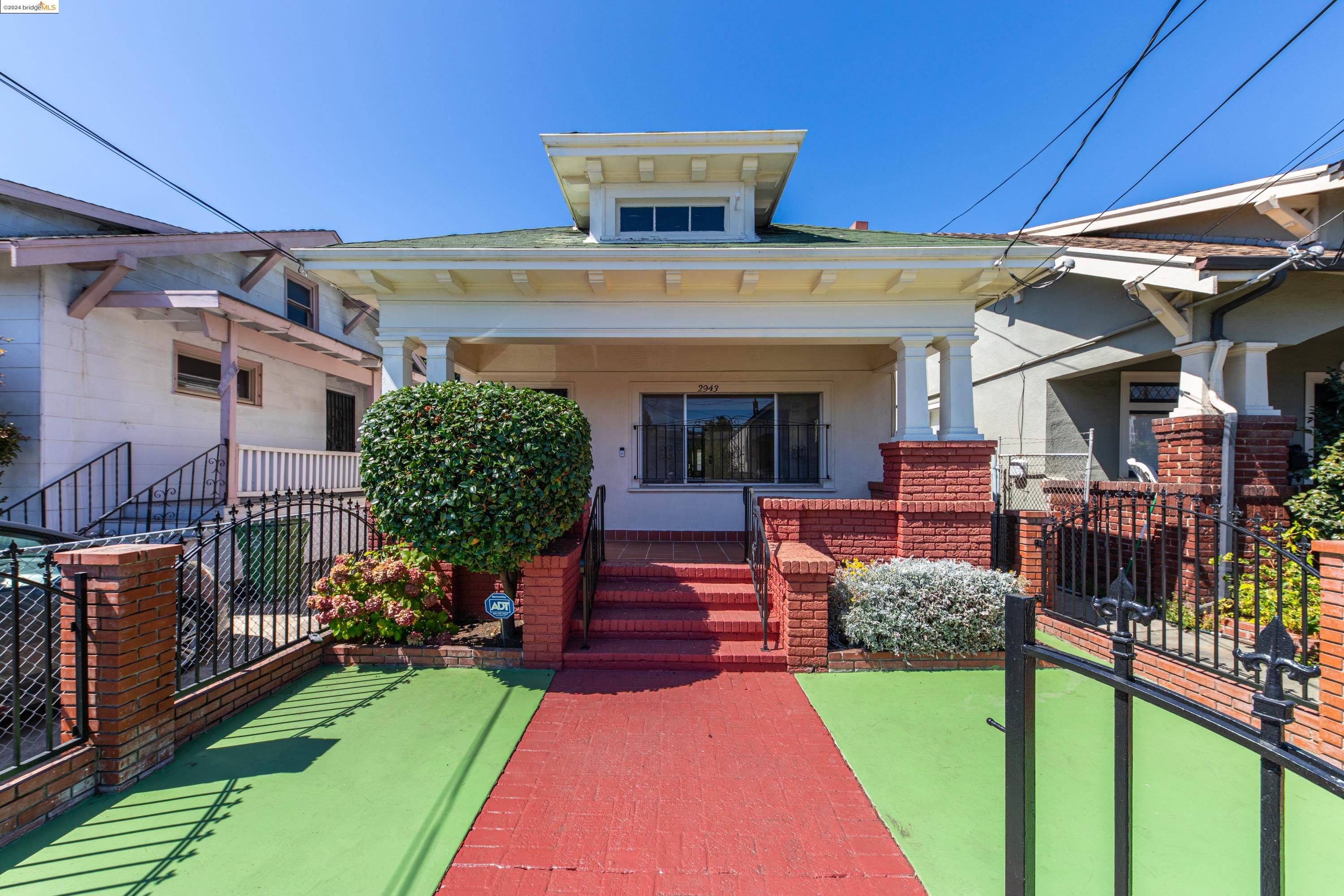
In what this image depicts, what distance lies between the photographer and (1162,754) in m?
3.37

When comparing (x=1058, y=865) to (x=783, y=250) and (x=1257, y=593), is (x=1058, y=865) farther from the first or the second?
(x=783, y=250)

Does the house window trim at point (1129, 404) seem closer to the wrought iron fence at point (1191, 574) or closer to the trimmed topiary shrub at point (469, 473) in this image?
the wrought iron fence at point (1191, 574)

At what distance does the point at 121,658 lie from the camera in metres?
2.95

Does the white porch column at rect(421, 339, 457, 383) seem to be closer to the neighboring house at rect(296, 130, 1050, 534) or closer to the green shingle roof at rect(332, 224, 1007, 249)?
the neighboring house at rect(296, 130, 1050, 534)

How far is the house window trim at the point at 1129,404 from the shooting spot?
7.90 m

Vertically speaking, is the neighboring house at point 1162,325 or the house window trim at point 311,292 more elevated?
the house window trim at point 311,292

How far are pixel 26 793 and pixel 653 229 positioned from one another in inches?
273

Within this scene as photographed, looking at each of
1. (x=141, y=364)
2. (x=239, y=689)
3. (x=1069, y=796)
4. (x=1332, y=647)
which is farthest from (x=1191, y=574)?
(x=141, y=364)

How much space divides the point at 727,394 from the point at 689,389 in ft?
1.83

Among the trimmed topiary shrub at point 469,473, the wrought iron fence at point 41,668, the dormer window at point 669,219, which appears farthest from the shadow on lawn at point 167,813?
the dormer window at point 669,219

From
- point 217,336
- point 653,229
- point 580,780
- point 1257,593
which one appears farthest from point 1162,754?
point 217,336

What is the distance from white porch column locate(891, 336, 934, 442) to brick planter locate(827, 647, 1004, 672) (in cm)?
216

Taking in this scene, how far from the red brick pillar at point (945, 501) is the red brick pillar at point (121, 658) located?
582cm

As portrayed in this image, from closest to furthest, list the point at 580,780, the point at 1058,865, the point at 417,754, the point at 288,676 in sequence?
the point at 1058,865 < the point at 580,780 < the point at 417,754 < the point at 288,676
